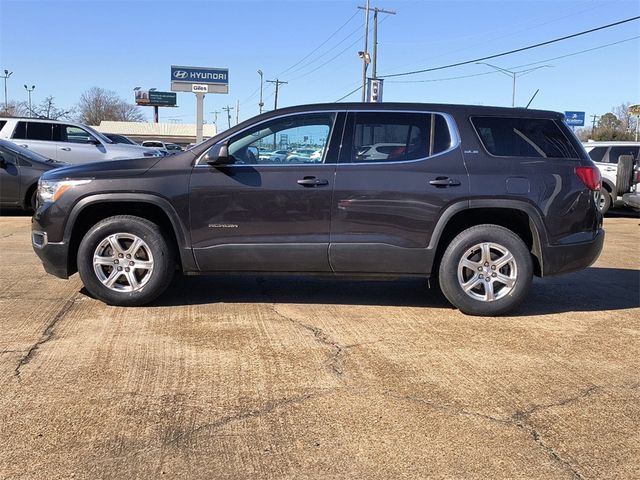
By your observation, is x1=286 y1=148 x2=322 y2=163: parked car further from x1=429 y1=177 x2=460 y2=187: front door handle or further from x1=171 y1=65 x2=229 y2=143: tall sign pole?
x1=171 y1=65 x2=229 y2=143: tall sign pole

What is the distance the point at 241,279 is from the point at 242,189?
1.78 m

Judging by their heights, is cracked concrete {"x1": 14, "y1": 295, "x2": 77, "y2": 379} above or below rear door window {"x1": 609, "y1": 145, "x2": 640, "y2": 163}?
below

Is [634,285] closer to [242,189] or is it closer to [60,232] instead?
[242,189]

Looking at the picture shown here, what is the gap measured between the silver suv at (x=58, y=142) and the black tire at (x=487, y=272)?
34.2ft

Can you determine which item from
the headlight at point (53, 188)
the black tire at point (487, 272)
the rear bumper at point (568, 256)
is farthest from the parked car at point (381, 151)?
the headlight at point (53, 188)

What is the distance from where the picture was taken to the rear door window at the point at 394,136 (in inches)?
212

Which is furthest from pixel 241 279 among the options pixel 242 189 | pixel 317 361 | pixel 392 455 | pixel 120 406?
pixel 392 455

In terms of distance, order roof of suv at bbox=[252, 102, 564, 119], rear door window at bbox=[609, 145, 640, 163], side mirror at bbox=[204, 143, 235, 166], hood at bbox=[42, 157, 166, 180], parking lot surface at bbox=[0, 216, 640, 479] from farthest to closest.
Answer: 1. rear door window at bbox=[609, 145, 640, 163]
2. roof of suv at bbox=[252, 102, 564, 119]
3. hood at bbox=[42, 157, 166, 180]
4. side mirror at bbox=[204, 143, 235, 166]
5. parking lot surface at bbox=[0, 216, 640, 479]

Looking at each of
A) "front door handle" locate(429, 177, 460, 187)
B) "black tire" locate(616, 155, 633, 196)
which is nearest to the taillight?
"front door handle" locate(429, 177, 460, 187)

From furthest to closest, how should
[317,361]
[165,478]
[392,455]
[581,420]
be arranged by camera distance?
1. [317,361]
2. [581,420]
3. [392,455]
4. [165,478]

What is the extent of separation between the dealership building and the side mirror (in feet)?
249

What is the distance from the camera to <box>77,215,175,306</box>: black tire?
539 cm

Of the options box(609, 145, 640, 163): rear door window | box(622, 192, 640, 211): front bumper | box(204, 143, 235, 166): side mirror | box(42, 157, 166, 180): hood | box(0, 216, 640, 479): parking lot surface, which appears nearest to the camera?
box(0, 216, 640, 479): parking lot surface

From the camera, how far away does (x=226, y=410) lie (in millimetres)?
3463
